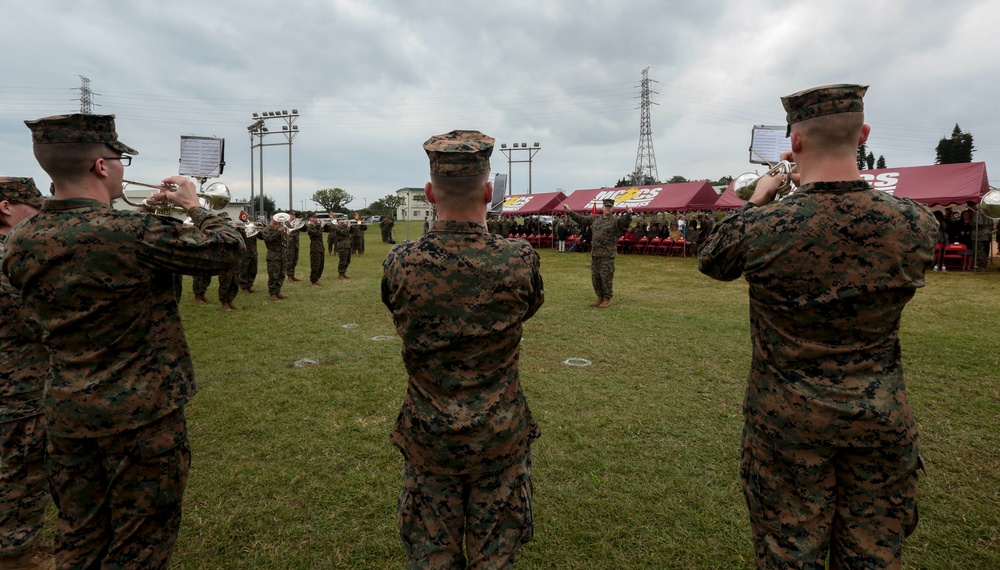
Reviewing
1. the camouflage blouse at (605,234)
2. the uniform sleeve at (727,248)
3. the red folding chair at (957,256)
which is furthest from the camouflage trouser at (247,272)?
the red folding chair at (957,256)

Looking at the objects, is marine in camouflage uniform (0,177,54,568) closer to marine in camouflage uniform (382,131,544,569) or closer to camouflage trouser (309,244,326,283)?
marine in camouflage uniform (382,131,544,569)

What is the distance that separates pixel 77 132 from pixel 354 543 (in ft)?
8.86

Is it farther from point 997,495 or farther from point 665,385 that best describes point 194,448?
point 997,495

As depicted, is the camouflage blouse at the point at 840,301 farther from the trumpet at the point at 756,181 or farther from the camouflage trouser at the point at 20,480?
the camouflage trouser at the point at 20,480

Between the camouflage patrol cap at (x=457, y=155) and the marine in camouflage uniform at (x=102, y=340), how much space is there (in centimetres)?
109

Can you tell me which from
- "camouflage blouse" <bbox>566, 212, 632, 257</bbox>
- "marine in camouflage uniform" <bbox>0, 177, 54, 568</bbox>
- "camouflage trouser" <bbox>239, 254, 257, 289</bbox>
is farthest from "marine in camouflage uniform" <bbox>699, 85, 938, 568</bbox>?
"camouflage trouser" <bbox>239, 254, 257, 289</bbox>

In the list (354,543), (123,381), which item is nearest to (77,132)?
(123,381)

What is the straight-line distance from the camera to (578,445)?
452 cm

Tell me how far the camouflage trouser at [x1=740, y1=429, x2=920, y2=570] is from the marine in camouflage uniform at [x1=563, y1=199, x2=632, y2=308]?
8.96 meters

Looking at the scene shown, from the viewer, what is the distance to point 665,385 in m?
6.02

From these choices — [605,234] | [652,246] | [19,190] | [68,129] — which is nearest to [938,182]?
[652,246]

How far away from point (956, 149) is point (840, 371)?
181 ft

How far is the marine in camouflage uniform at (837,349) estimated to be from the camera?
1.99 meters

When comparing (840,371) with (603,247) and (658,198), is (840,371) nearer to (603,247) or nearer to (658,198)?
(603,247)
